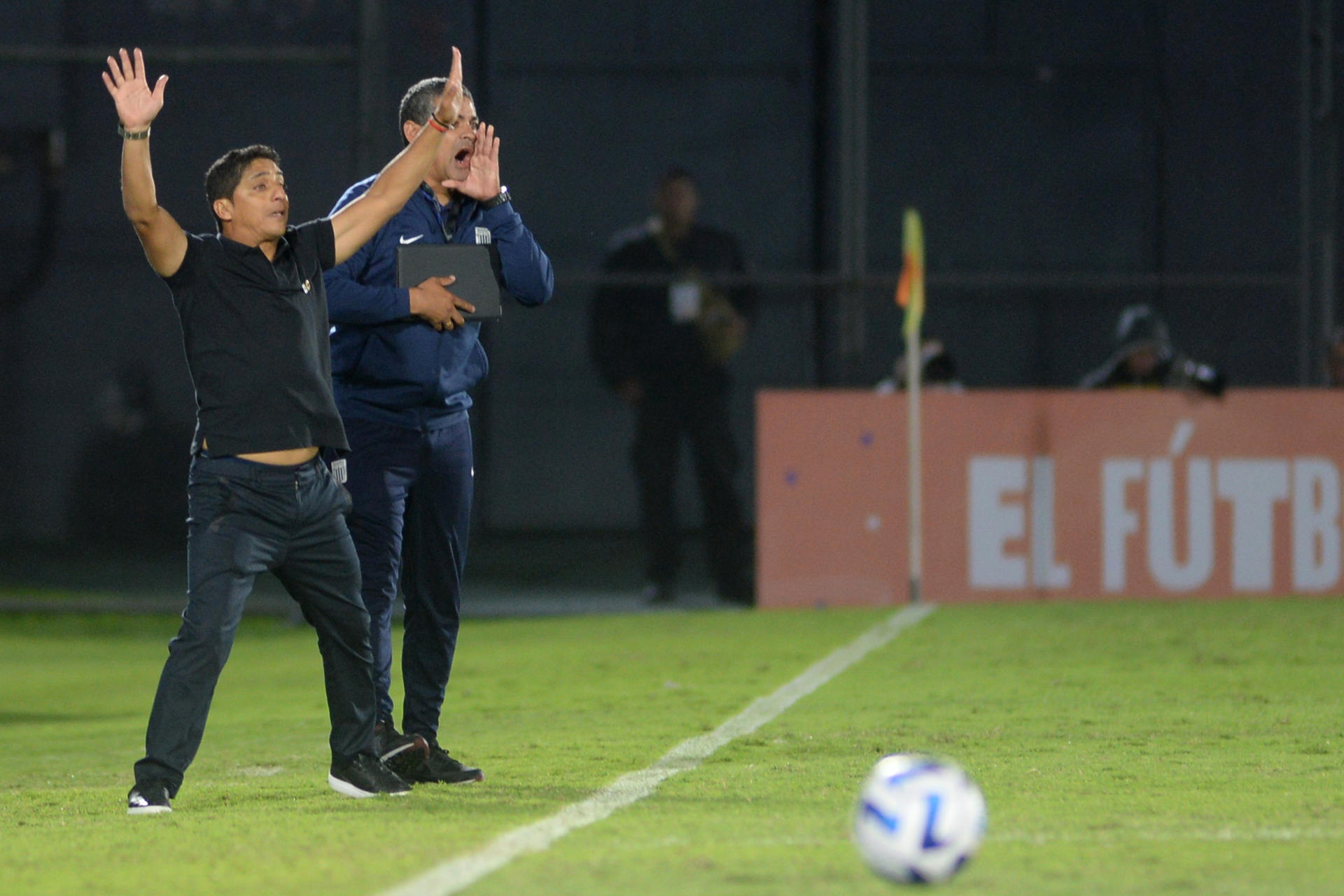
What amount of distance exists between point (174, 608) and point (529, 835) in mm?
8541

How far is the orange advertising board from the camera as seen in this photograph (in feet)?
36.7

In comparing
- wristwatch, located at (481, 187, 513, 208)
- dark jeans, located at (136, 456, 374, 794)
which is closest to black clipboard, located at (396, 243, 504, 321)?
wristwatch, located at (481, 187, 513, 208)

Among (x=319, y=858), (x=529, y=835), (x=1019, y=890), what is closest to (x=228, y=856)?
(x=319, y=858)

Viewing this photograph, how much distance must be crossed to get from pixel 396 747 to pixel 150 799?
2.45 ft

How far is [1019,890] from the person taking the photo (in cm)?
376

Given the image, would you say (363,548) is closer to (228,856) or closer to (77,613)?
(228,856)

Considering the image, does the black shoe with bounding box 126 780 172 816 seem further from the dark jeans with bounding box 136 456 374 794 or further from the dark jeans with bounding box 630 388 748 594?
the dark jeans with bounding box 630 388 748 594

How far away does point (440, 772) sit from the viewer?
5.37 metres

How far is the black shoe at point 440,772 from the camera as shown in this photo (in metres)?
Result: 5.36

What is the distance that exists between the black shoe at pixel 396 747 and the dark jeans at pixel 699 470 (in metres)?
7.06

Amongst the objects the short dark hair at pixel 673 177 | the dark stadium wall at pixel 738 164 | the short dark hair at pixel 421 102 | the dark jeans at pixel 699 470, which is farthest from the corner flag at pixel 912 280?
the short dark hair at pixel 421 102

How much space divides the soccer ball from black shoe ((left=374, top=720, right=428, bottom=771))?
194cm

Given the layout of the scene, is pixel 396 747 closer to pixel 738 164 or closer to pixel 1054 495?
pixel 1054 495

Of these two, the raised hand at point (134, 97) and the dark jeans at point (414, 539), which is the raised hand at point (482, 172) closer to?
the dark jeans at point (414, 539)
